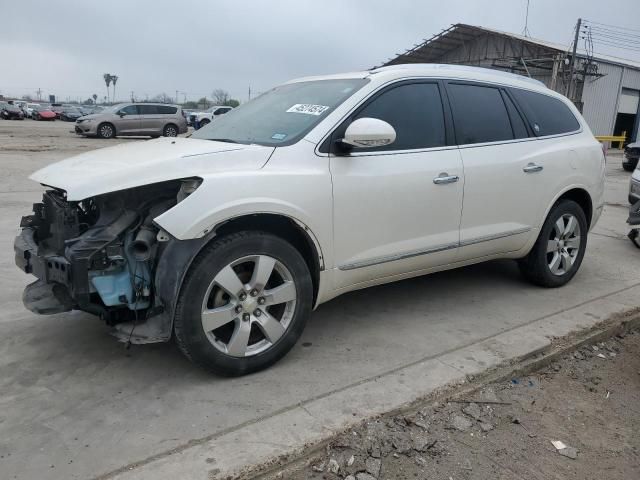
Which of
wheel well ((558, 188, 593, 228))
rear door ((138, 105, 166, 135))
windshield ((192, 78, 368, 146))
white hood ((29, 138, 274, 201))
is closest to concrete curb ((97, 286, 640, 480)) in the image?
wheel well ((558, 188, 593, 228))

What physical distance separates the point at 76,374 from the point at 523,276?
12.4 ft

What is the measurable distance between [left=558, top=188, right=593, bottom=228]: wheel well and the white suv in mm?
483

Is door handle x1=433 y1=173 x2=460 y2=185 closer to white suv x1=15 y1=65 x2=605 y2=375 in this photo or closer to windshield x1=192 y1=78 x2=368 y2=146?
white suv x1=15 y1=65 x2=605 y2=375

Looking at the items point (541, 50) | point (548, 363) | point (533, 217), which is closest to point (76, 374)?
point (548, 363)

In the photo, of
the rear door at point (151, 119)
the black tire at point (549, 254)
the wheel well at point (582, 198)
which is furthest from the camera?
the rear door at point (151, 119)

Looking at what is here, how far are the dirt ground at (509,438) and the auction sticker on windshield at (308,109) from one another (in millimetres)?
1912

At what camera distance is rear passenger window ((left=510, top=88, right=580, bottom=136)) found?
4.66m

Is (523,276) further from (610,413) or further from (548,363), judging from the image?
(610,413)

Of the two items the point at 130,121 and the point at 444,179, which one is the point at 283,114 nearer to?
the point at 444,179

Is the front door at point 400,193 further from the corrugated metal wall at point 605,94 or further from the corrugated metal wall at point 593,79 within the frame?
the corrugated metal wall at point 605,94

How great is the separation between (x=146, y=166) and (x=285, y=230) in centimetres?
87

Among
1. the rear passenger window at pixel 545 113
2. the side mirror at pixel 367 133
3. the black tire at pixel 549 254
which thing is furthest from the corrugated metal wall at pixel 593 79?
the side mirror at pixel 367 133

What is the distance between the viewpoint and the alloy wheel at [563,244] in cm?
486

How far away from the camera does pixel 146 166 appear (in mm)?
2986
